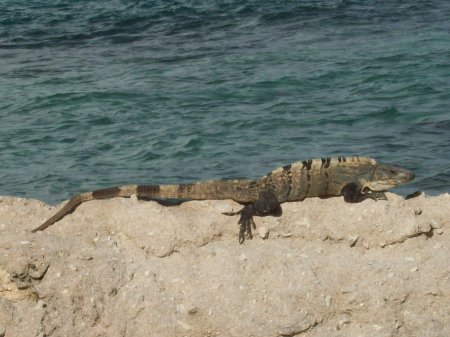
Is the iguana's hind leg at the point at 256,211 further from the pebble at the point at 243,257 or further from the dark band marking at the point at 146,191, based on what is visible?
the dark band marking at the point at 146,191

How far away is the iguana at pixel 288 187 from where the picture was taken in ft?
24.1

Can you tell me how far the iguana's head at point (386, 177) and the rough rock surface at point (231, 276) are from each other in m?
1.12

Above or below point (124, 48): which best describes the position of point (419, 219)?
above

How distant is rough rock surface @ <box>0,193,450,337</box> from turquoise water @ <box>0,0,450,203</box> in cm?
472

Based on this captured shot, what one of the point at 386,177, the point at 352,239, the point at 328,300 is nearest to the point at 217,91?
the point at 386,177

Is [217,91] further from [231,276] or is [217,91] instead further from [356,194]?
[231,276]

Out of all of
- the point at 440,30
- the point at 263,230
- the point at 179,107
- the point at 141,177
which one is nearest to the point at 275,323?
the point at 263,230

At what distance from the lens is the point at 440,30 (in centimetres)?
2062

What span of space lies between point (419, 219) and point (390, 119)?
313 inches

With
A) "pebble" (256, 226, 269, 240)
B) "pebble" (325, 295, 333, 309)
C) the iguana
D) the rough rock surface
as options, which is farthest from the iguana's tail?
"pebble" (325, 295, 333, 309)

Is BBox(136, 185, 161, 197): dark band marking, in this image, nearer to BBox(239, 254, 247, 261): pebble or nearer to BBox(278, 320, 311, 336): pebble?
BBox(239, 254, 247, 261): pebble

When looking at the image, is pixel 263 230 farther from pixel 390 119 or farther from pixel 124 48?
pixel 124 48

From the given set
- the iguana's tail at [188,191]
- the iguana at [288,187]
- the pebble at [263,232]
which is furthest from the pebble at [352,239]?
the iguana's tail at [188,191]

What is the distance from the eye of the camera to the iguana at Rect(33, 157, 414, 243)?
24.1ft
